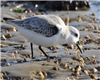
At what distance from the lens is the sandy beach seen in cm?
654

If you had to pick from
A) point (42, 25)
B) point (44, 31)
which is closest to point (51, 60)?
point (44, 31)

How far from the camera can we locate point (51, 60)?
25.4 ft

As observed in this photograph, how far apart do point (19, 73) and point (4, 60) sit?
112 centimetres

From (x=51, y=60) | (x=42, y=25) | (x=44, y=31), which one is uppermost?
(x=42, y=25)

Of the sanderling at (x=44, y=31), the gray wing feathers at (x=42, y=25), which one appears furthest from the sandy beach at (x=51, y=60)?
the gray wing feathers at (x=42, y=25)

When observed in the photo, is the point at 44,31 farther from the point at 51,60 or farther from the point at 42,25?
the point at 51,60

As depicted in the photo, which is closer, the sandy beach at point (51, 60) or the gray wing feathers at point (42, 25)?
the sandy beach at point (51, 60)

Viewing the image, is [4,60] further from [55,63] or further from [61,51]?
[61,51]

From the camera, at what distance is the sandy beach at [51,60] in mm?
6535

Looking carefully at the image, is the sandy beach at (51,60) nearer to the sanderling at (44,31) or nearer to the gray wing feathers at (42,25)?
the sanderling at (44,31)

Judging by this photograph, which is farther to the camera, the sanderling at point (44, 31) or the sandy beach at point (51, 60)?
the sanderling at point (44, 31)

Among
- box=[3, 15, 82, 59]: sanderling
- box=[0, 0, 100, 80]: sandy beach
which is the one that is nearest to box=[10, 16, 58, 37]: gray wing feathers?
box=[3, 15, 82, 59]: sanderling

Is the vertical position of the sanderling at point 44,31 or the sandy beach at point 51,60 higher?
the sanderling at point 44,31

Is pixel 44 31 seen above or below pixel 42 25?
below
